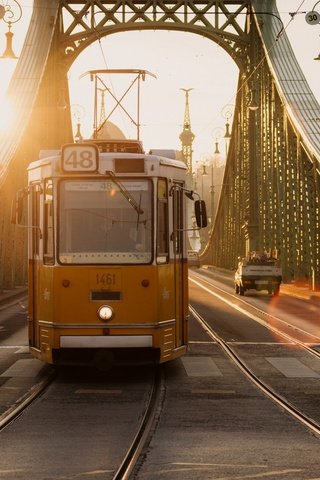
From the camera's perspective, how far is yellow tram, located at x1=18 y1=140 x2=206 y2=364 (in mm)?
14828

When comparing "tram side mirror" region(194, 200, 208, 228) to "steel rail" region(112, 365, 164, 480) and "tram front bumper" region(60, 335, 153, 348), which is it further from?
"steel rail" region(112, 365, 164, 480)

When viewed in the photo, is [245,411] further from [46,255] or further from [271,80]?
[271,80]

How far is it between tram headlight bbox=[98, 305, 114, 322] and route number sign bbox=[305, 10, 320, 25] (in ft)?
42.4

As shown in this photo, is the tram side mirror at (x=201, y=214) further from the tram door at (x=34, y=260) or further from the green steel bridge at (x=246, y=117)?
the green steel bridge at (x=246, y=117)

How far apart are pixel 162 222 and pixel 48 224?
140 cm

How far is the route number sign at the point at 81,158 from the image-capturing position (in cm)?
1510

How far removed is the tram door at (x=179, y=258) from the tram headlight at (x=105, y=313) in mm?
1178

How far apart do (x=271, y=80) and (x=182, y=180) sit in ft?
133

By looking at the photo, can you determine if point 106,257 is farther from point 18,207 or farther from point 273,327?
point 273,327

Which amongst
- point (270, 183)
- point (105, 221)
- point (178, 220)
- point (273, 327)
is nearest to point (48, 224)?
point (105, 221)

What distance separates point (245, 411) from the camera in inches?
487

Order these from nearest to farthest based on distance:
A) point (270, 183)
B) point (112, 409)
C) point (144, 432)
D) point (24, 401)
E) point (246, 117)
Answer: point (144, 432) < point (112, 409) < point (24, 401) < point (270, 183) < point (246, 117)

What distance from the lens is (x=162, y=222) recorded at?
15.4m

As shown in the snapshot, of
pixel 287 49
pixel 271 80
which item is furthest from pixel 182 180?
pixel 271 80
